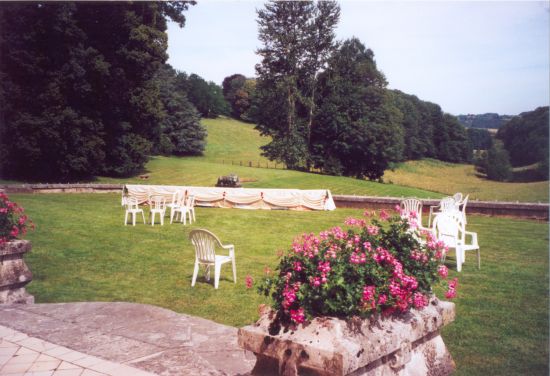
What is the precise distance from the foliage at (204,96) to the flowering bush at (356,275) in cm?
6927

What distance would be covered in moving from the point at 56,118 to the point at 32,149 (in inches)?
85.6

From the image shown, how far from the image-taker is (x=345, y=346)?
7.13ft

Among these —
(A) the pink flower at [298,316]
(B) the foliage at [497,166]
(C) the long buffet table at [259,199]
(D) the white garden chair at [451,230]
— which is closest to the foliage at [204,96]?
(B) the foliage at [497,166]

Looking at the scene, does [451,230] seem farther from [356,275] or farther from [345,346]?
[345,346]

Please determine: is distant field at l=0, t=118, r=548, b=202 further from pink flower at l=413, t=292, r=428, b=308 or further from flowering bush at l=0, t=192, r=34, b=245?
pink flower at l=413, t=292, r=428, b=308

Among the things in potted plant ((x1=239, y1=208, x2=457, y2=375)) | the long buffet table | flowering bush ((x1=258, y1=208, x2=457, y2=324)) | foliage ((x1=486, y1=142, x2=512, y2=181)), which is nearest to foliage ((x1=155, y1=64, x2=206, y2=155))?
the long buffet table

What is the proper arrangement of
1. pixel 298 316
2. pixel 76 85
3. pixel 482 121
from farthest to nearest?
pixel 482 121 → pixel 76 85 → pixel 298 316

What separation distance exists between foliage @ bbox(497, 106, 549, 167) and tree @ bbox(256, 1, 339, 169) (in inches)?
1404

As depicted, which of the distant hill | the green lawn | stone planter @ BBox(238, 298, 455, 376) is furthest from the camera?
the distant hill

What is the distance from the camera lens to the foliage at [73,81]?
977 inches

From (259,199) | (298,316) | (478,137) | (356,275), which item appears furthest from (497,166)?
(298,316)

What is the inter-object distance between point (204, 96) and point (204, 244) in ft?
225

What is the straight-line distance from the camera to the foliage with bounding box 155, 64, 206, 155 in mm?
48062

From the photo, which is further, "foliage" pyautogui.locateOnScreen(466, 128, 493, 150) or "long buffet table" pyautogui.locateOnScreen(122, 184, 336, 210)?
"foliage" pyautogui.locateOnScreen(466, 128, 493, 150)
